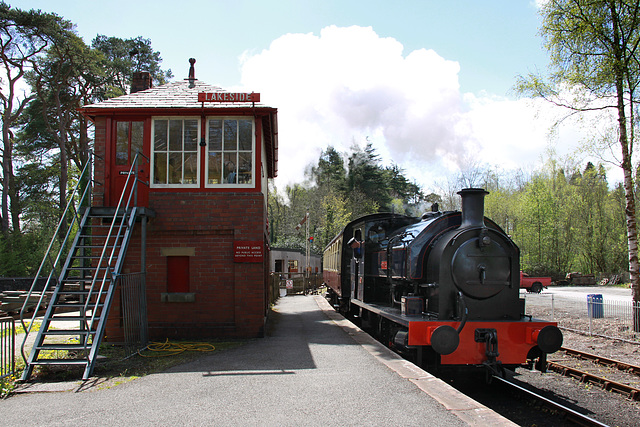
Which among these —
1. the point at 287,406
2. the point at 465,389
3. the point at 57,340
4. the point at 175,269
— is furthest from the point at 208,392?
the point at 57,340

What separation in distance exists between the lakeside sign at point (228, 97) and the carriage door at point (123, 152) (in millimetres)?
1599

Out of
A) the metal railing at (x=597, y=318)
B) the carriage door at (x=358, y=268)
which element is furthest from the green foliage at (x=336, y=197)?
the carriage door at (x=358, y=268)

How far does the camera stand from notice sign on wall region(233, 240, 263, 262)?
383 inches

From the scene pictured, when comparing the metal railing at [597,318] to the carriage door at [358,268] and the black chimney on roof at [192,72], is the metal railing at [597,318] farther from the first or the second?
the black chimney on roof at [192,72]

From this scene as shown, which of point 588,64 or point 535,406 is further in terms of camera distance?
point 588,64

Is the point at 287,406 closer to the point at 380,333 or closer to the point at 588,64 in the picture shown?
the point at 380,333

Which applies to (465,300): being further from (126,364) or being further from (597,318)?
(597,318)

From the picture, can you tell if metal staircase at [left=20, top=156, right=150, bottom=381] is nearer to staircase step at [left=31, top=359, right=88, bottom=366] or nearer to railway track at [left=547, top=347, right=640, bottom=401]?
staircase step at [left=31, top=359, right=88, bottom=366]

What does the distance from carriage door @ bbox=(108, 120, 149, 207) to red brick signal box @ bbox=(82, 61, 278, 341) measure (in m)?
0.02

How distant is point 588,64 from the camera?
12.8 meters

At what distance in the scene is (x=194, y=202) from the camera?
987 centimetres

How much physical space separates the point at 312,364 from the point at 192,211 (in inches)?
174

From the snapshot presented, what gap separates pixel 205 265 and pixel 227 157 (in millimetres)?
2400

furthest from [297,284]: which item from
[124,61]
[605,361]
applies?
[605,361]
